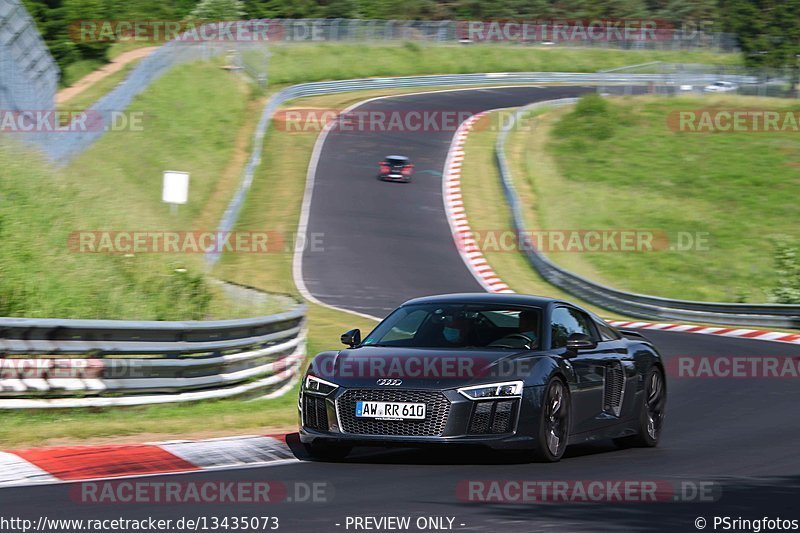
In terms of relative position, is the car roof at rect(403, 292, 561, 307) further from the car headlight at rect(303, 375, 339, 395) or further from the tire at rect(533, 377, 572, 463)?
the car headlight at rect(303, 375, 339, 395)

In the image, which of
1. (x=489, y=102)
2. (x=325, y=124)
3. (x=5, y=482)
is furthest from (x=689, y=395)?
(x=489, y=102)

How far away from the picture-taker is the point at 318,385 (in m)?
9.42

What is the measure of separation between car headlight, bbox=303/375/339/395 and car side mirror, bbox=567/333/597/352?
6.18ft

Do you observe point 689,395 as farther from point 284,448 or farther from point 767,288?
point 767,288

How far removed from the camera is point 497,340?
9.86 meters

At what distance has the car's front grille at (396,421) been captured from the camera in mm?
8930

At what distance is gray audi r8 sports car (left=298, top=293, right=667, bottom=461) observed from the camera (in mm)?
8961

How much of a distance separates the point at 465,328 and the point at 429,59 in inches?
2526

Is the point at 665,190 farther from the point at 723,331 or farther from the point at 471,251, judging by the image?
the point at 723,331

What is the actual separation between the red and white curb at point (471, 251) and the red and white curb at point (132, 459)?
17024mm

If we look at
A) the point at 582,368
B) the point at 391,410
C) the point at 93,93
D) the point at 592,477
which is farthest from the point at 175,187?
the point at 592,477

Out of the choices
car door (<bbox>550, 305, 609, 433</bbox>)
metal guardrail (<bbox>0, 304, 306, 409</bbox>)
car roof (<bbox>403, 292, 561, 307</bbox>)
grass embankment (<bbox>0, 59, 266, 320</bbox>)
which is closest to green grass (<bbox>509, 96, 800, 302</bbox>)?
grass embankment (<bbox>0, 59, 266, 320</bbox>)

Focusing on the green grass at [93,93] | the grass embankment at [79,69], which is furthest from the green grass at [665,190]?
the grass embankment at [79,69]

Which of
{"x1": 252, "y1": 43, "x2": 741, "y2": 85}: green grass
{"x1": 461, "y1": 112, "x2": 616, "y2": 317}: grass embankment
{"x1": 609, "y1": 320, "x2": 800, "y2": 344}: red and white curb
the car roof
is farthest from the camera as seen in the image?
{"x1": 252, "y1": 43, "x2": 741, "y2": 85}: green grass
